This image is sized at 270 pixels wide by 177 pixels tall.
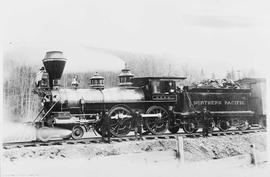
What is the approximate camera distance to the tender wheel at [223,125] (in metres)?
5.27

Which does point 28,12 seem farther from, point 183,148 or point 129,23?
point 183,148

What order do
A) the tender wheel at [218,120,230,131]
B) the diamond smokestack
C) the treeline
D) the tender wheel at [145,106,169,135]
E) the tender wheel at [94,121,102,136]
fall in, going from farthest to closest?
the tender wheel at [218,120,230,131] < the tender wheel at [145,106,169,135] < the tender wheel at [94,121,102,136] < the diamond smokestack < the treeline

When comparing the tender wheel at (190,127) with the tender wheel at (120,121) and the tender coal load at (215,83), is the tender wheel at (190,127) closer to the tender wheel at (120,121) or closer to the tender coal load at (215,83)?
the tender coal load at (215,83)

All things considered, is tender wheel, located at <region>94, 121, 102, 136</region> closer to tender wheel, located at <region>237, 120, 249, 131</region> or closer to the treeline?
the treeline

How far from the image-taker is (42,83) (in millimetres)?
4285

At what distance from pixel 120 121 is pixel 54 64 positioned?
3.30 feet

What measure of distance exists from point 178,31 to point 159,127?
1180 millimetres

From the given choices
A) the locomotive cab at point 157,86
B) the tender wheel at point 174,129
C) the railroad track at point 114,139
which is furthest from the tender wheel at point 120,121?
the tender wheel at point 174,129

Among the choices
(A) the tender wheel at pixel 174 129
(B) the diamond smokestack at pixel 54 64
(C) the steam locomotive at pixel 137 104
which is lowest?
(A) the tender wheel at pixel 174 129

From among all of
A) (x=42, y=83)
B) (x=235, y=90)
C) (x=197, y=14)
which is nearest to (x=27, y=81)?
(x=42, y=83)

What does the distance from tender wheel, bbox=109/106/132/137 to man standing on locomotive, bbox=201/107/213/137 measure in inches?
39.0

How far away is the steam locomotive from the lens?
171 inches

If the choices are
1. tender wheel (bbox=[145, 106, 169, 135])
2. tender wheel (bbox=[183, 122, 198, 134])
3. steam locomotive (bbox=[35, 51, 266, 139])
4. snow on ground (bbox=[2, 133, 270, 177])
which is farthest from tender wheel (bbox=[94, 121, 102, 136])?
tender wheel (bbox=[183, 122, 198, 134])

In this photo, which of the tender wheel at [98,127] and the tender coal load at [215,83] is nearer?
the tender wheel at [98,127]
